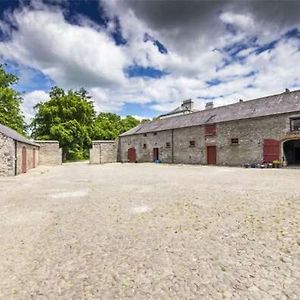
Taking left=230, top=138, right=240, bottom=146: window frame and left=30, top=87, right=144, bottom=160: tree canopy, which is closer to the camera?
left=230, top=138, right=240, bottom=146: window frame

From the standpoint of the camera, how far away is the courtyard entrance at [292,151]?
2172 centimetres

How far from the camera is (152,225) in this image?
555 centimetres

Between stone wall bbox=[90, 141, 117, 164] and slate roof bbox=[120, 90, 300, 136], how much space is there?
7347 mm

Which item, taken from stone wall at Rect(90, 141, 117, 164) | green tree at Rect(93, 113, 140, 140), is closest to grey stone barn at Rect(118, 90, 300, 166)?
stone wall at Rect(90, 141, 117, 164)

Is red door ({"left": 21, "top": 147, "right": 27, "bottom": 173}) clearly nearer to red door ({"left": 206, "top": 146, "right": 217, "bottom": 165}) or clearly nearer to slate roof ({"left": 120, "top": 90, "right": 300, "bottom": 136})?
slate roof ({"left": 120, "top": 90, "right": 300, "bottom": 136})

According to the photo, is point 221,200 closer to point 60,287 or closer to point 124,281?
point 124,281

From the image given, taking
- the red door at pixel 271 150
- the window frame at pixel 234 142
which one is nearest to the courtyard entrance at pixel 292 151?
the red door at pixel 271 150

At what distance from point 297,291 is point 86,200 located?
660 cm

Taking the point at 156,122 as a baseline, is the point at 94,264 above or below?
below

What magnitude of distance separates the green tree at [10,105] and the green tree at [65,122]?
8.66ft

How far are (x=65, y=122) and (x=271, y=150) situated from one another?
29.9 meters

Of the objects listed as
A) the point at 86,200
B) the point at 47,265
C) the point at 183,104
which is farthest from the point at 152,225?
the point at 183,104

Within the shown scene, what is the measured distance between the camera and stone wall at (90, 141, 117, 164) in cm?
3403

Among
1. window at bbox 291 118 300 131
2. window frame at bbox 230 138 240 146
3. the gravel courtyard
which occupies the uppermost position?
window at bbox 291 118 300 131
